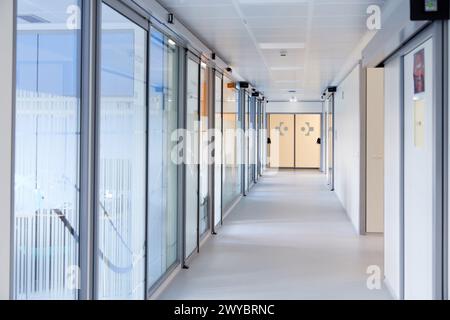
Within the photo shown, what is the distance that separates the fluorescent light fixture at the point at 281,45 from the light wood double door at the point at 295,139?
17.7 m

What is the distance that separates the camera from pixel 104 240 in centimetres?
416

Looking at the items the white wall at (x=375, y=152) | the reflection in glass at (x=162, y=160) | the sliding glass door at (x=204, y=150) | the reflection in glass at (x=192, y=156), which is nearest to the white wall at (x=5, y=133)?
the reflection in glass at (x=162, y=160)

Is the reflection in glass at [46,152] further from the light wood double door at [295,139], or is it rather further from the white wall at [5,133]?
the light wood double door at [295,139]

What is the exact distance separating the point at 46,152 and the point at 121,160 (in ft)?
4.43

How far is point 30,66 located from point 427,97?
271 cm

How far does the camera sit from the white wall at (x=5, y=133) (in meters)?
2.57

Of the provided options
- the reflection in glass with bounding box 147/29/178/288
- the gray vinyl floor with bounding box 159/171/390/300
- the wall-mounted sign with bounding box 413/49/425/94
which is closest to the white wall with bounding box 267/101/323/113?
the gray vinyl floor with bounding box 159/171/390/300

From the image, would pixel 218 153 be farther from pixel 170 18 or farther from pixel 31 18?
pixel 31 18

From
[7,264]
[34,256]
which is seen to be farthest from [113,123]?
[7,264]

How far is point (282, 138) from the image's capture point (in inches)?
1040

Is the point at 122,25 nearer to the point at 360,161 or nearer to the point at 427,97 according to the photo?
the point at 427,97

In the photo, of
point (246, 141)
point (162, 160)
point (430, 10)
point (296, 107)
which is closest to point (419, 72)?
point (430, 10)

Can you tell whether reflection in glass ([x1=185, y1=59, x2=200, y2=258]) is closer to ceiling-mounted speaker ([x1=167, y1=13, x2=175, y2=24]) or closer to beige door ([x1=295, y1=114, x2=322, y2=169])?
ceiling-mounted speaker ([x1=167, y1=13, x2=175, y2=24])
